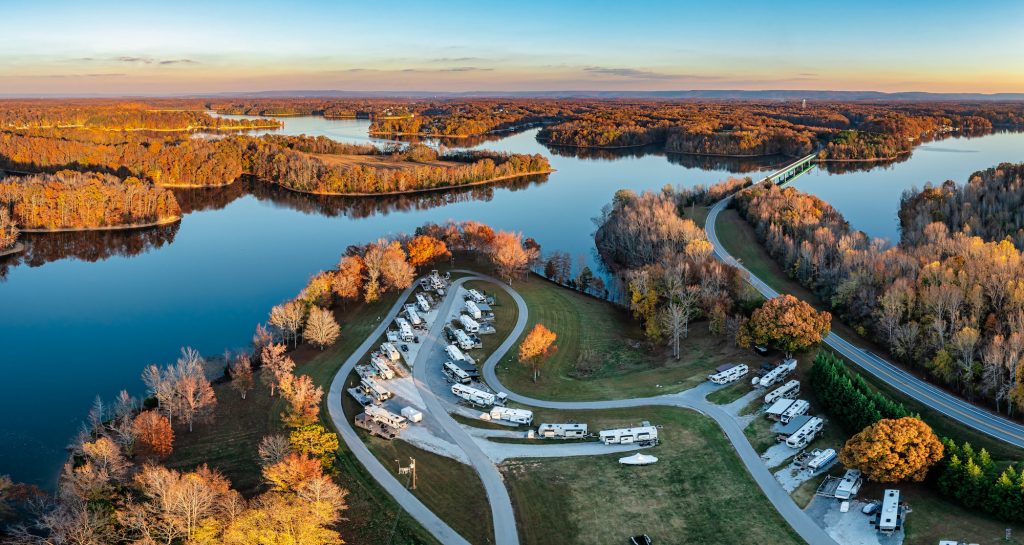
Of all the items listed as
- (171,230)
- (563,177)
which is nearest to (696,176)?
(563,177)

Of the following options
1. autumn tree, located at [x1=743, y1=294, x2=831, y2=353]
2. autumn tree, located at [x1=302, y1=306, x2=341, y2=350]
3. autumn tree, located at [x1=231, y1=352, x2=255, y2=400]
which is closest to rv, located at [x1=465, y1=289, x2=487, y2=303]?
autumn tree, located at [x1=302, y1=306, x2=341, y2=350]

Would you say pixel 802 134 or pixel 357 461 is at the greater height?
pixel 802 134

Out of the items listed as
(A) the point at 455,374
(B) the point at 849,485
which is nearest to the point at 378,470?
(A) the point at 455,374

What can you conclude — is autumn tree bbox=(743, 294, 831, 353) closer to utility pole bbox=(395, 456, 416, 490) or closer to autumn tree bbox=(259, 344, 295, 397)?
utility pole bbox=(395, 456, 416, 490)

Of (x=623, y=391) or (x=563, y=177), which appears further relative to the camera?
(x=563, y=177)

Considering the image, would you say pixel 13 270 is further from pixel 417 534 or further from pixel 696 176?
pixel 696 176

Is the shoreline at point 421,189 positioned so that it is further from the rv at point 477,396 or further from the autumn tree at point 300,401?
the rv at point 477,396

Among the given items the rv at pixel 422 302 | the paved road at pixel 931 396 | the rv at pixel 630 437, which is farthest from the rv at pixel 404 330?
the paved road at pixel 931 396
